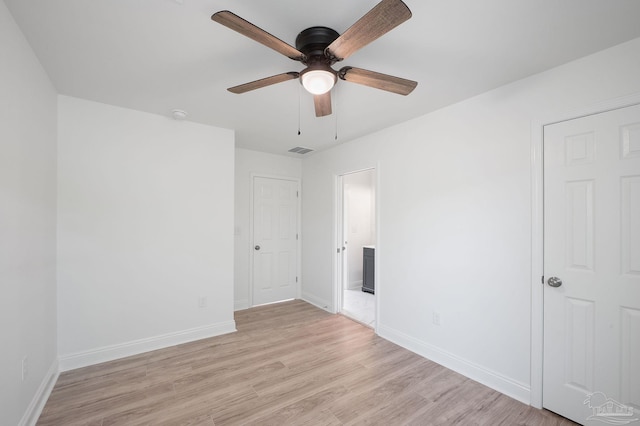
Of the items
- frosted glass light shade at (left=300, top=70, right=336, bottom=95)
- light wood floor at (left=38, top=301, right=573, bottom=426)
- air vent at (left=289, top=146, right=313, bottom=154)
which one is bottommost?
light wood floor at (left=38, top=301, right=573, bottom=426)

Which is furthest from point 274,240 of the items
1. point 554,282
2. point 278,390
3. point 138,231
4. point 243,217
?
point 554,282

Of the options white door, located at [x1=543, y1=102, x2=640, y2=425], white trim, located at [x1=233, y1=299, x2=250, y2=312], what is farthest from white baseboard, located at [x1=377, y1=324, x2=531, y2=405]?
white trim, located at [x1=233, y1=299, x2=250, y2=312]

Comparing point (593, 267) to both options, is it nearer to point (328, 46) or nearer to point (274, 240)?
point (328, 46)

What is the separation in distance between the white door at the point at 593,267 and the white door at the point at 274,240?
3.44 meters

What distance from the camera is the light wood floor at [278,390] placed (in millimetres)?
1904

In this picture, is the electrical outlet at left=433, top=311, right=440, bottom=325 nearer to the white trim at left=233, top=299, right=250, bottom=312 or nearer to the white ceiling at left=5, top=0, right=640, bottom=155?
the white ceiling at left=5, top=0, right=640, bottom=155

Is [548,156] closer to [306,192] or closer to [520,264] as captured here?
[520,264]

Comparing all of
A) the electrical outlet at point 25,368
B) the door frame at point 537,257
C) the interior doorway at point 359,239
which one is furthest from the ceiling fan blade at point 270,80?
the interior doorway at point 359,239

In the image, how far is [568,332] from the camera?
1905mm

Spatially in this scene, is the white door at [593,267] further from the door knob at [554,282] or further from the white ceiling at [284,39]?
the white ceiling at [284,39]

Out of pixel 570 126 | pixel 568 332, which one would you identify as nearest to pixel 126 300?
pixel 568 332

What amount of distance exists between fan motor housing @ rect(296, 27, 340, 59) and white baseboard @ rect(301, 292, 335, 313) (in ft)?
11.3

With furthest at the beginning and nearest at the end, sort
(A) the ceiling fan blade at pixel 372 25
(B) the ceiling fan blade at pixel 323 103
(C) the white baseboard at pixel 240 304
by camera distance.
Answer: (C) the white baseboard at pixel 240 304, (B) the ceiling fan blade at pixel 323 103, (A) the ceiling fan blade at pixel 372 25

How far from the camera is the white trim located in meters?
4.12
